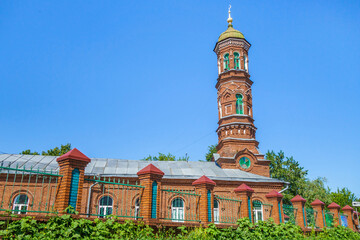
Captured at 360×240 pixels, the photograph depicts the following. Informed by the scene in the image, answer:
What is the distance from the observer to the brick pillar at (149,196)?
24.9 feet

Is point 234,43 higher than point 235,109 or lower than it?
higher

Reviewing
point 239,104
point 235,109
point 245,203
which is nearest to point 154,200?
point 245,203

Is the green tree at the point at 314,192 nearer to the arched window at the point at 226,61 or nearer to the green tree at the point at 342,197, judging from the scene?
the green tree at the point at 342,197

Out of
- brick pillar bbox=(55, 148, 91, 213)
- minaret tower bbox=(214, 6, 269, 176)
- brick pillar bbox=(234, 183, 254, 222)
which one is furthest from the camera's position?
minaret tower bbox=(214, 6, 269, 176)

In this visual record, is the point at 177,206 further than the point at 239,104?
No

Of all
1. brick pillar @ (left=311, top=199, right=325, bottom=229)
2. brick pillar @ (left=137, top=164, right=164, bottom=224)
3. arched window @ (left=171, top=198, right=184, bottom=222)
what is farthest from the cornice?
brick pillar @ (left=137, top=164, right=164, bottom=224)

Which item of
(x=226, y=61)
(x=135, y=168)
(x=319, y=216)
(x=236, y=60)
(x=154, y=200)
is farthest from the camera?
(x=226, y=61)

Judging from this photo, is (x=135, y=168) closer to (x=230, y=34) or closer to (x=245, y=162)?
(x=245, y=162)

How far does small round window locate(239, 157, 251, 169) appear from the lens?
19922mm

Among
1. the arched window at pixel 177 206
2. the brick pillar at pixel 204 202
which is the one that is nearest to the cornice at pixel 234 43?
the arched window at pixel 177 206

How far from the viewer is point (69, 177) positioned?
6.41 m

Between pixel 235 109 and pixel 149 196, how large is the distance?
1477 centimetres

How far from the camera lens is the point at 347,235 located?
13.5 meters

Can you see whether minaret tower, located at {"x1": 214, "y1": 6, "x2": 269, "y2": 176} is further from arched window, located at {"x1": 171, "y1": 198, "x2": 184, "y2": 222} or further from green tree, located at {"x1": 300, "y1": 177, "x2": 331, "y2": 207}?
green tree, located at {"x1": 300, "y1": 177, "x2": 331, "y2": 207}
